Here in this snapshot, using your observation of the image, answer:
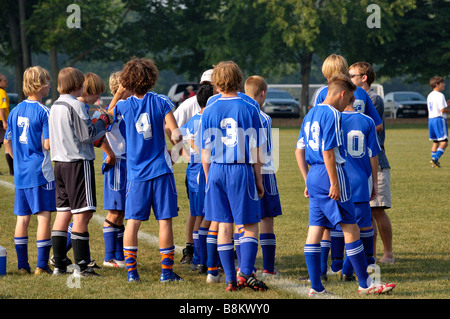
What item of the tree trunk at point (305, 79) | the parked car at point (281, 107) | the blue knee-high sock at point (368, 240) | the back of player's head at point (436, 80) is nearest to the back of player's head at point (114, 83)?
the blue knee-high sock at point (368, 240)

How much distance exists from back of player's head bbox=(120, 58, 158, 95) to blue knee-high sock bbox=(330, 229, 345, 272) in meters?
2.09

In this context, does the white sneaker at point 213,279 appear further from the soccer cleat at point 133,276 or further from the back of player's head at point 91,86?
the back of player's head at point 91,86

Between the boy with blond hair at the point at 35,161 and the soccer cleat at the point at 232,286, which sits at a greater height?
the boy with blond hair at the point at 35,161

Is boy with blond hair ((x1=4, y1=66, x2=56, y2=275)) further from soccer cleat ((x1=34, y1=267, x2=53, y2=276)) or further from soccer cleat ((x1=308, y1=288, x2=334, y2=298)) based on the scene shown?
soccer cleat ((x1=308, y1=288, x2=334, y2=298))

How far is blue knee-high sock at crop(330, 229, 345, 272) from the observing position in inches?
245

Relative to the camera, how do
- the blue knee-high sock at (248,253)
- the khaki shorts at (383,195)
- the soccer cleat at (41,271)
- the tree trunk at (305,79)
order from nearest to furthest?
the blue knee-high sock at (248,253) → the soccer cleat at (41,271) → the khaki shorts at (383,195) → the tree trunk at (305,79)

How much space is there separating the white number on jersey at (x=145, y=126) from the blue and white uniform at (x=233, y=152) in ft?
1.62

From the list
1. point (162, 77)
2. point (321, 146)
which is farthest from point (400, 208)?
point (162, 77)

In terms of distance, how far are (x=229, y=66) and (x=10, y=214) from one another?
5.66m

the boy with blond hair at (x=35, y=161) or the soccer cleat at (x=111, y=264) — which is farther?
the soccer cleat at (x=111, y=264)

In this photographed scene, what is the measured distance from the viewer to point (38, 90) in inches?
254

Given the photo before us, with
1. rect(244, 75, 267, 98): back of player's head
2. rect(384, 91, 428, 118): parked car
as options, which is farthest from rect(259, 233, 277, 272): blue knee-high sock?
rect(384, 91, 428, 118): parked car

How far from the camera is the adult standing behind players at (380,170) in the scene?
21.5ft
